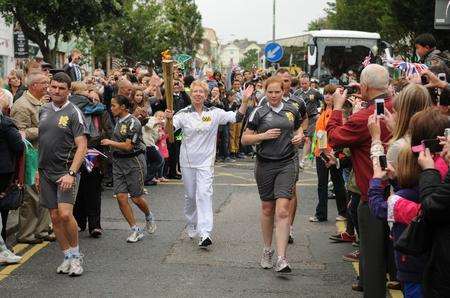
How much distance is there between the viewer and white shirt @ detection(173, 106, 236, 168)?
28.9 feet

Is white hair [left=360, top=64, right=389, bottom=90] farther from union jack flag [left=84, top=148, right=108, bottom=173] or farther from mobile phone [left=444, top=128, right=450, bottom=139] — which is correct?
union jack flag [left=84, top=148, right=108, bottom=173]

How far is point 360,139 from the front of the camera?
236 inches

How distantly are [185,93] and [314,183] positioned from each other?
3.44 m

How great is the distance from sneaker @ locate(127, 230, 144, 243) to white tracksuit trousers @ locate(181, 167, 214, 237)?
0.63m

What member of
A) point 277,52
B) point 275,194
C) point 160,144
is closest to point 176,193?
point 160,144

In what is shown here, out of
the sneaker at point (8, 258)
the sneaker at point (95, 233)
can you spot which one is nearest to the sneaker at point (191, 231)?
the sneaker at point (95, 233)

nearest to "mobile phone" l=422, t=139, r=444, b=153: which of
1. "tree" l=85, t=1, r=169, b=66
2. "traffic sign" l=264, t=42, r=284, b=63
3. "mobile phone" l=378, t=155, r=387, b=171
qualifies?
"mobile phone" l=378, t=155, r=387, b=171

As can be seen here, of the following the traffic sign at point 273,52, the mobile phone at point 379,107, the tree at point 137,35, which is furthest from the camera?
the tree at point 137,35

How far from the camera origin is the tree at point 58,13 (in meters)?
21.1

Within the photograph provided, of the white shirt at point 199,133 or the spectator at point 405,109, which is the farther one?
the white shirt at point 199,133

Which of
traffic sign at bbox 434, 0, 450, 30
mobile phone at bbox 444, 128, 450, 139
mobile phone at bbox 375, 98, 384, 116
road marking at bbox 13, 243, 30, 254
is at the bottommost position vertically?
road marking at bbox 13, 243, 30, 254

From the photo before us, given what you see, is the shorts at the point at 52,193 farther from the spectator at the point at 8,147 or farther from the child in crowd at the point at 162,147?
the child in crowd at the point at 162,147

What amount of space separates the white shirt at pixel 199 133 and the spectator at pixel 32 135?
1.66 meters

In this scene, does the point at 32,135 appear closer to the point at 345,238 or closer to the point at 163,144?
the point at 345,238
